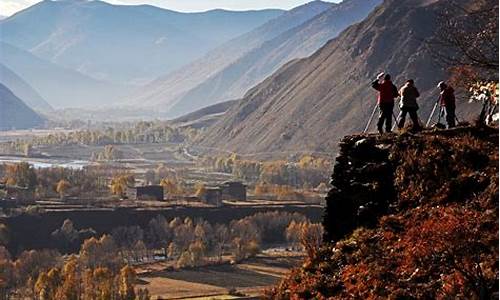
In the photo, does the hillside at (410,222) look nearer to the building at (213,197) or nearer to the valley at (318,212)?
the valley at (318,212)

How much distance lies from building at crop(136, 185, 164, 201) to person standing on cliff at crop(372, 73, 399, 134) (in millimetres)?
104824

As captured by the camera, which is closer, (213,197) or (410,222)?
(410,222)

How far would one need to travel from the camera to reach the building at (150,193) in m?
126

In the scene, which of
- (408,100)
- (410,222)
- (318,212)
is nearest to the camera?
(410,222)

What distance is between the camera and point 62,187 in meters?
128

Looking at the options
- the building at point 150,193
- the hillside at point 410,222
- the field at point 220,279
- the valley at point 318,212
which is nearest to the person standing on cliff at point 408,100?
the valley at point 318,212

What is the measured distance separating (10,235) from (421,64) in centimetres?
12055

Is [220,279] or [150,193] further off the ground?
[150,193]

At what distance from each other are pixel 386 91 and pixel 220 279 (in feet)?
186

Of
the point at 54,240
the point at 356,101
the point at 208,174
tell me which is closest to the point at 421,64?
the point at 356,101

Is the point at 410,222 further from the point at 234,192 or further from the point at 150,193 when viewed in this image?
the point at 234,192

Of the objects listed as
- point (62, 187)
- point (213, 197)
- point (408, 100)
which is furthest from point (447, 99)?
point (62, 187)

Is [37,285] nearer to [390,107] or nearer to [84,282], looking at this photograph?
[84,282]

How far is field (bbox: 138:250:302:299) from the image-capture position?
6762cm
